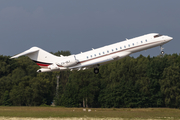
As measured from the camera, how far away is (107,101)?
239 feet

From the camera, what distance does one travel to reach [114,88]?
240ft

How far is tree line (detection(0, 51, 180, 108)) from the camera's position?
2793 inches

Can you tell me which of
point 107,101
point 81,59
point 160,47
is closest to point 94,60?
point 81,59

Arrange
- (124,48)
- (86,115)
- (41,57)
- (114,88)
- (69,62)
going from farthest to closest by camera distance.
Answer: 1. (114,88)
2. (41,57)
3. (69,62)
4. (124,48)
5. (86,115)

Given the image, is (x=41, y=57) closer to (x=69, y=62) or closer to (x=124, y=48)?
(x=69, y=62)

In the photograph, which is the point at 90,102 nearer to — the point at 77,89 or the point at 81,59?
the point at 77,89

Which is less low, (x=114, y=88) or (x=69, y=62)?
(x=69, y=62)

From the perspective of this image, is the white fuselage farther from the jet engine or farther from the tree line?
the tree line

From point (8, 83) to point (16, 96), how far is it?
6941 millimetres

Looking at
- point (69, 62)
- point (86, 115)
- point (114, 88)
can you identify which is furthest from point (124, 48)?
point (114, 88)

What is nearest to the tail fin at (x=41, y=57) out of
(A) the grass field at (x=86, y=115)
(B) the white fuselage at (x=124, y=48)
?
(B) the white fuselage at (x=124, y=48)

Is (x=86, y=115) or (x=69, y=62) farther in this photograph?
(x=69, y=62)

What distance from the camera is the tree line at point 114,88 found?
2793 inches

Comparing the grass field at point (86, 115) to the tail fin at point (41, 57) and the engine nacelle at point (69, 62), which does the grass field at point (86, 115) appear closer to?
the engine nacelle at point (69, 62)
